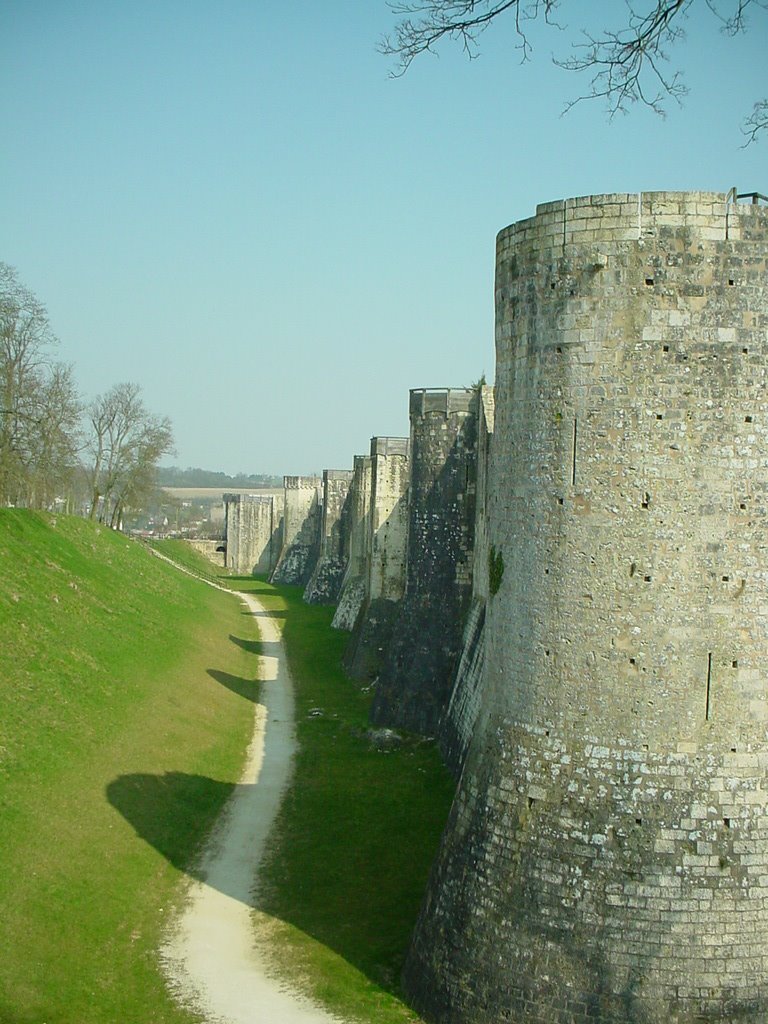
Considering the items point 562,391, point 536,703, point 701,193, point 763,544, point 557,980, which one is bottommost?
point 557,980

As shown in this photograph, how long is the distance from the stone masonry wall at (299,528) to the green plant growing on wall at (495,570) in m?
51.6

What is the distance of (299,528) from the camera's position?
6400 centimetres

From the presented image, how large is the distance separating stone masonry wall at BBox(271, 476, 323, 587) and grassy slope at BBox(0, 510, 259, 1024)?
29.0m

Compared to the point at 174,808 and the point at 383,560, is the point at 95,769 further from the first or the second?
the point at 383,560

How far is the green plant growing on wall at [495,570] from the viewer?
1061 centimetres

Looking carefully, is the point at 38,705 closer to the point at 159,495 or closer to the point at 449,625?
the point at 449,625

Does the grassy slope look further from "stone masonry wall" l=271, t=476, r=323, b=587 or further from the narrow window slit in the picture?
"stone masonry wall" l=271, t=476, r=323, b=587

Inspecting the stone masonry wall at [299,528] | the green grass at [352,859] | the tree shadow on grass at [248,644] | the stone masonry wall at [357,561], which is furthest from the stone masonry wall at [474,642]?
the stone masonry wall at [299,528]

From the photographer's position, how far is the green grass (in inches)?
449

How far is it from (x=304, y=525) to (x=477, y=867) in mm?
54374

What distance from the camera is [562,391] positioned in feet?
32.4

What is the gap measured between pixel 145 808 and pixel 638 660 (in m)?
10.4

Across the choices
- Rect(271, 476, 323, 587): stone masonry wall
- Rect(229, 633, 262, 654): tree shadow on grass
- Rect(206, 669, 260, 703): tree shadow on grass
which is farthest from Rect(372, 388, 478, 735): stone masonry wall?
Rect(271, 476, 323, 587): stone masonry wall

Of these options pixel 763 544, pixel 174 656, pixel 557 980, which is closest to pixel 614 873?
pixel 557 980
